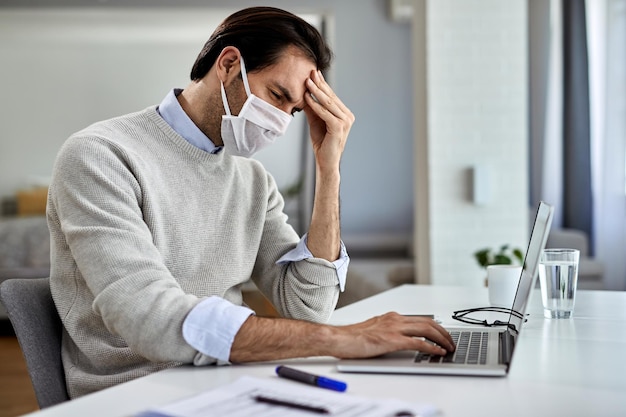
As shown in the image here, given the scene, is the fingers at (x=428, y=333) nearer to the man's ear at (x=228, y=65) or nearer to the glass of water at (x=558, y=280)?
the glass of water at (x=558, y=280)

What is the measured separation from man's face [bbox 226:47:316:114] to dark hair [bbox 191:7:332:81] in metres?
0.01

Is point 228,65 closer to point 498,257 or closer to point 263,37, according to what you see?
point 263,37

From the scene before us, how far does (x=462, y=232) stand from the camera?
3.60m

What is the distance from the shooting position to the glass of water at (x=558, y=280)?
1600mm

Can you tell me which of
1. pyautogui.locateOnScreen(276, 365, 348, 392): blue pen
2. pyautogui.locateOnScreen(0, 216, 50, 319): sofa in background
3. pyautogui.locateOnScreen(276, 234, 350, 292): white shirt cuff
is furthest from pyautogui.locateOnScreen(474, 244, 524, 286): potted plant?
pyautogui.locateOnScreen(0, 216, 50, 319): sofa in background

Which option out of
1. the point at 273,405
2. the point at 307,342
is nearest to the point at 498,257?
the point at 307,342

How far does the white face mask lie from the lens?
1.57 m

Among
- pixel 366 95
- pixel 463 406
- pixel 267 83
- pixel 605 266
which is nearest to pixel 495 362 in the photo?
Answer: pixel 463 406

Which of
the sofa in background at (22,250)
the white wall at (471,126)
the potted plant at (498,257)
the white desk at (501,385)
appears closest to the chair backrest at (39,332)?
the white desk at (501,385)

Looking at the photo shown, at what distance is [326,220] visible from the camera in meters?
1.63

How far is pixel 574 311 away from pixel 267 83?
0.81m

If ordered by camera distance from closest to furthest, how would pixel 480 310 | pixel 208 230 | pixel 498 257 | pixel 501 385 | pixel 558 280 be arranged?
pixel 501 385, pixel 208 230, pixel 558 280, pixel 480 310, pixel 498 257

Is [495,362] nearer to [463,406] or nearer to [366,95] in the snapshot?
[463,406]

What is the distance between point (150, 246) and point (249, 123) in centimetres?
42
